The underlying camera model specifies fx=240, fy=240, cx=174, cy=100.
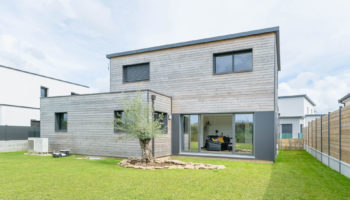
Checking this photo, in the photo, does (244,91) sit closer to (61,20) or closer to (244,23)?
(244,23)

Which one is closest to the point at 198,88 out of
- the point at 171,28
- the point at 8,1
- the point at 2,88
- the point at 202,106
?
the point at 202,106

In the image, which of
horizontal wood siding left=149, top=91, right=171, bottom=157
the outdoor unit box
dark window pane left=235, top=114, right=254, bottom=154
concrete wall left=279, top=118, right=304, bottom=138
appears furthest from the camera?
concrete wall left=279, top=118, right=304, bottom=138

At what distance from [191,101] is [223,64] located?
2.22 metres

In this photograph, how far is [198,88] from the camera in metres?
11.1

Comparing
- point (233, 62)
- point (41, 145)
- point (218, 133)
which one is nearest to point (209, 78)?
point (233, 62)

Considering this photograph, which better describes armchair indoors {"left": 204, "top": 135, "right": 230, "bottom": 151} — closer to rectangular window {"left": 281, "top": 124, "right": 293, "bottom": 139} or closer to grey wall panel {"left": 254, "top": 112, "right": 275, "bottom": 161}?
grey wall panel {"left": 254, "top": 112, "right": 275, "bottom": 161}

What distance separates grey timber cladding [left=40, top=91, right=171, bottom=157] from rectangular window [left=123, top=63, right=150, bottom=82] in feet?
7.17

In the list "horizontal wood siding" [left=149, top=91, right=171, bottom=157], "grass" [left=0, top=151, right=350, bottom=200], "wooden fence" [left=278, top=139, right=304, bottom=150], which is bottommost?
"wooden fence" [left=278, top=139, right=304, bottom=150]

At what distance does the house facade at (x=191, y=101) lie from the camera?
32.2 feet

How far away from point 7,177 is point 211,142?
8.60 m

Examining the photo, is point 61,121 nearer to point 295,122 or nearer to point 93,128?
point 93,128

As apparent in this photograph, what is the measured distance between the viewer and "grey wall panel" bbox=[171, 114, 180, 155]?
1128cm

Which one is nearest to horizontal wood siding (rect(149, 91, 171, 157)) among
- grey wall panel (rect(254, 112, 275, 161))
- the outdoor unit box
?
grey wall panel (rect(254, 112, 275, 161))

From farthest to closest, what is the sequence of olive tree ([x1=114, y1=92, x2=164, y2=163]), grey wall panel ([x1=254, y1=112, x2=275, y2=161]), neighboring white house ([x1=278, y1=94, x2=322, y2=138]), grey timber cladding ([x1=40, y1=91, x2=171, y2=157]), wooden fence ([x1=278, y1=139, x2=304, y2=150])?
neighboring white house ([x1=278, y1=94, x2=322, y2=138]) < wooden fence ([x1=278, y1=139, x2=304, y2=150]) < grey timber cladding ([x1=40, y1=91, x2=171, y2=157]) < grey wall panel ([x1=254, y1=112, x2=275, y2=161]) < olive tree ([x1=114, y1=92, x2=164, y2=163])
